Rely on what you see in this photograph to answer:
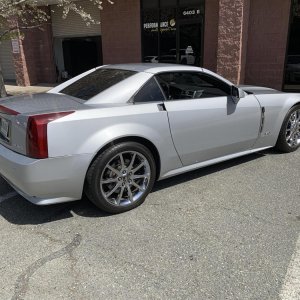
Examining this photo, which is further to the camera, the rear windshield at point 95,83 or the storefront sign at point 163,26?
the storefront sign at point 163,26

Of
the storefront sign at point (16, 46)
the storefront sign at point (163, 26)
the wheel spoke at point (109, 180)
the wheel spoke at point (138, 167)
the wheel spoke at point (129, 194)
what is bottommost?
the wheel spoke at point (129, 194)

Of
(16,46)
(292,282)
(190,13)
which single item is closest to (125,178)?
(292,282)

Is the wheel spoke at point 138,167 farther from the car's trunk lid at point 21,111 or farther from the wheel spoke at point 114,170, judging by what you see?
the car's trunk lid at point 21,111

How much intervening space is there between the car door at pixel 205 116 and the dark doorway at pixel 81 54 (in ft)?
37.0

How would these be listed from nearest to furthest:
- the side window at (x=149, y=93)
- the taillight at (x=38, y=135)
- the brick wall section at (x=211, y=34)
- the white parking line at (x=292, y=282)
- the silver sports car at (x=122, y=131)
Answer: the white parking line at (x=292, y=282) → the taillight at (x=38, y=135) → the silver sports car at (x=122, y=131) → the side window at (x=149, y=93) → the brick wall section at (x=211, y=34)

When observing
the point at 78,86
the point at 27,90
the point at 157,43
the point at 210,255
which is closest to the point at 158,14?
the point at 157,43

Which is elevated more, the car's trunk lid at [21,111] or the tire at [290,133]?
the car's trunk lid at [21,111]

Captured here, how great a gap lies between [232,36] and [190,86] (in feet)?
21.1

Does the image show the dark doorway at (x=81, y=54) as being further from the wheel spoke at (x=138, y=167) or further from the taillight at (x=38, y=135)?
the taillight at (x=38, y=135)

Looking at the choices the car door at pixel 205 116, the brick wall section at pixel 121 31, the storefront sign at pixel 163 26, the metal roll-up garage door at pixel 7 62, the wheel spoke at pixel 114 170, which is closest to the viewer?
the wheel spoke at pixel 114 170

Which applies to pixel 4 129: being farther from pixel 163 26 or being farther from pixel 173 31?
pixel 163 26

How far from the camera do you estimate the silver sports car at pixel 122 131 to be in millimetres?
3166

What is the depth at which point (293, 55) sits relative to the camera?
10680 millimetres

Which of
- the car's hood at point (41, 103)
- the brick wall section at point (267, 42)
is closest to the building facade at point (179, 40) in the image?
the brick wall section at point (267, 42)
